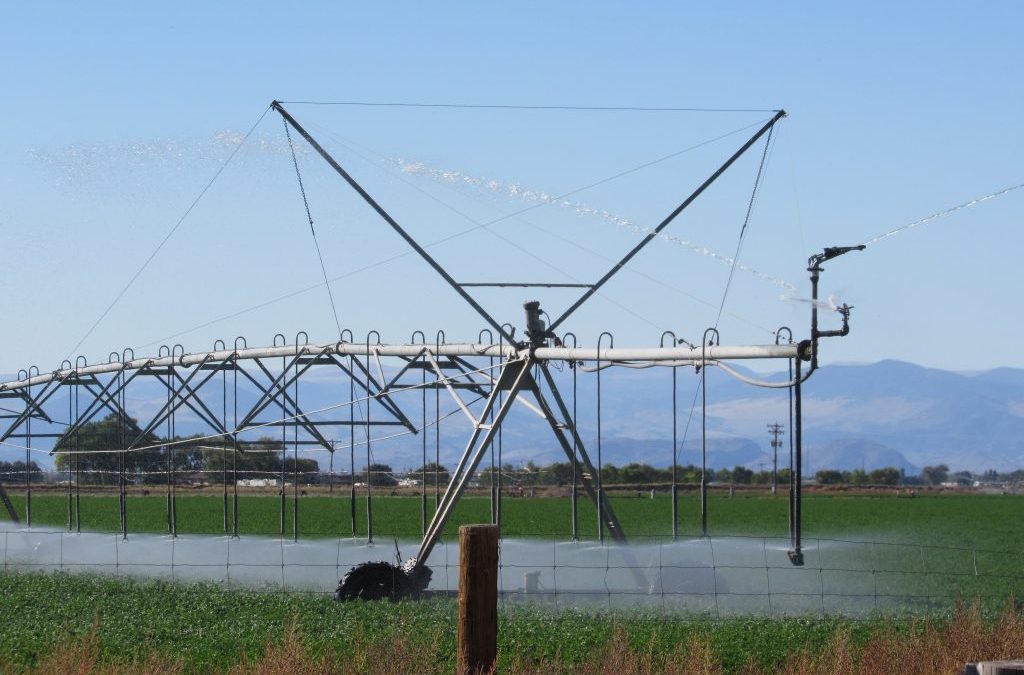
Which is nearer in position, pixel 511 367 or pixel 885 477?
pixel 511 367

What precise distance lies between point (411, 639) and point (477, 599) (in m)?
4.61

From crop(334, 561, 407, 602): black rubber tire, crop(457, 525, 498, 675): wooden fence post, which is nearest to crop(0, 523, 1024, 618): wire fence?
crop(334, 561, 407, 602): black rubber tire

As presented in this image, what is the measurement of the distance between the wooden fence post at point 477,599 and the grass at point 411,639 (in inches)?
77.5


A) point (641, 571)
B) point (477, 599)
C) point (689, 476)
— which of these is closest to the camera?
point (477, 599)

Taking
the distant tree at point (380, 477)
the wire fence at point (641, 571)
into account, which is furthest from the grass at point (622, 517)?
the wire fence at point (641, 571)

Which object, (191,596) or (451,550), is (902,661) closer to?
(191,596)

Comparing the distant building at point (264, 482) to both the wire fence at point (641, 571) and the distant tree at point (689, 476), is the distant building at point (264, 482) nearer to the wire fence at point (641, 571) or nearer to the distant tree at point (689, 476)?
the distant tree at point (689, 476)

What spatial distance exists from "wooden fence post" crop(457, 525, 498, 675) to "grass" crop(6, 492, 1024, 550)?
31.8 m

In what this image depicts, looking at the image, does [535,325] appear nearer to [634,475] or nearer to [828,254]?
[828,254]

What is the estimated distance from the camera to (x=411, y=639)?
53.1 ft

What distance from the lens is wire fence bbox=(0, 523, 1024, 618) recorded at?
23375 millimetres

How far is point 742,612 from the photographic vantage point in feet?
73.1

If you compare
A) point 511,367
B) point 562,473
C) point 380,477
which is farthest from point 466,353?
point 380,477

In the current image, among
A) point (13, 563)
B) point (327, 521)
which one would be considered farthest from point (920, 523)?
point (13, 563)
